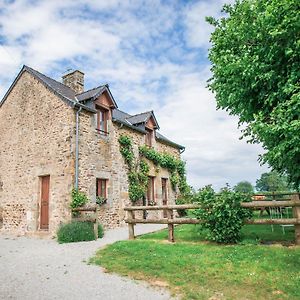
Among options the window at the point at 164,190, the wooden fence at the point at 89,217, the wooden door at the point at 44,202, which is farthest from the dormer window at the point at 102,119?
the window at the point at 164,190

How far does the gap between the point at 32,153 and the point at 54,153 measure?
1673mm

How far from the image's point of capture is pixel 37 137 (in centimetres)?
1308

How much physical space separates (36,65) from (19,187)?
6642 millimetres

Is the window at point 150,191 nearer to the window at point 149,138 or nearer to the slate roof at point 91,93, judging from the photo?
the window at point 149,138

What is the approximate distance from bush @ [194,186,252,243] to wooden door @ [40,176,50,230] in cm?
773

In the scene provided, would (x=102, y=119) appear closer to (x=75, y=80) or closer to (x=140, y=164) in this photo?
(x=75, y=80)

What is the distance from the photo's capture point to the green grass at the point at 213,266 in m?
4.34

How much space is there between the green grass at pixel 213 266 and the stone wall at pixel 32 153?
16.6ft

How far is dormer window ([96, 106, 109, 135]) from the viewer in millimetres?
13570

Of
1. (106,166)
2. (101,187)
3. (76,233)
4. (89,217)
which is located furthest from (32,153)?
(76,233)

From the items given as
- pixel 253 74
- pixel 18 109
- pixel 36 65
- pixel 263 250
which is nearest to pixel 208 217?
pixel 263 250

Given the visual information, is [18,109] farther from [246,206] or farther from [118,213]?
[246,206]

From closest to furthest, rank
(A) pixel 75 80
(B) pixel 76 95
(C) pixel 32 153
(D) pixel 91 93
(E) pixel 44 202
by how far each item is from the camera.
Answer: (E) pixel 44 202 → (C) pixel 32 153 → (D) pixel 91 93 → (B) pixel 76 95 → (A) pixel 75 80

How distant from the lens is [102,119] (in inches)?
546
